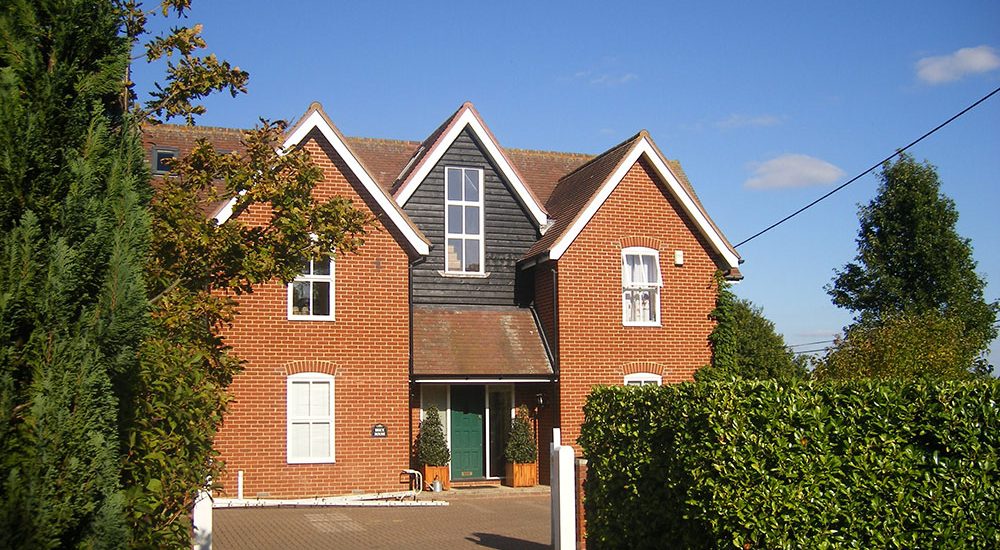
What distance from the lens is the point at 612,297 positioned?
74.0ft

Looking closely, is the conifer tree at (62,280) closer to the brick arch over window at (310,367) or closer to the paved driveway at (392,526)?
the paved driveway at (392,526)

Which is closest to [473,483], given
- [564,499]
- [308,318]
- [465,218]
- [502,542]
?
[308,318]

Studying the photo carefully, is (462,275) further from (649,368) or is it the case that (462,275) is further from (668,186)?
(668,186)

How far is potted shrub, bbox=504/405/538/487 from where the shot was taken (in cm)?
2191

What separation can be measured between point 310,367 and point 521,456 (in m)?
5.27

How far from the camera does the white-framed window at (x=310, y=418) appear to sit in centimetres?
2000

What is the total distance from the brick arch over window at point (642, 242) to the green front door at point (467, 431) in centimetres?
481

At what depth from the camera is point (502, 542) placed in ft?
47.8

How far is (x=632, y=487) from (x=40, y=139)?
760 cm

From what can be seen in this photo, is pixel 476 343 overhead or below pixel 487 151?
below

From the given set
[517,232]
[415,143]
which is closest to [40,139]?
[517,232]

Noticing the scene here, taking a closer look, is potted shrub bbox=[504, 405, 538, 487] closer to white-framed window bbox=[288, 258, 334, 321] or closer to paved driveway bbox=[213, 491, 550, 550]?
paved driveway bbox=[213, 491, 550, 550]

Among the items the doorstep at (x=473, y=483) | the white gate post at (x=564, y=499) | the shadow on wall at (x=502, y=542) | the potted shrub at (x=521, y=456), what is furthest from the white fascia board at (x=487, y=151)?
the white gate post at (x=564, y=499)

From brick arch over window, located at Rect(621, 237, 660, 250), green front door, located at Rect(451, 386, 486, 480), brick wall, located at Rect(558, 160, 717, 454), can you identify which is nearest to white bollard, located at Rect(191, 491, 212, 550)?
brick wall, located at Rect(558, 160, 717, 454)
